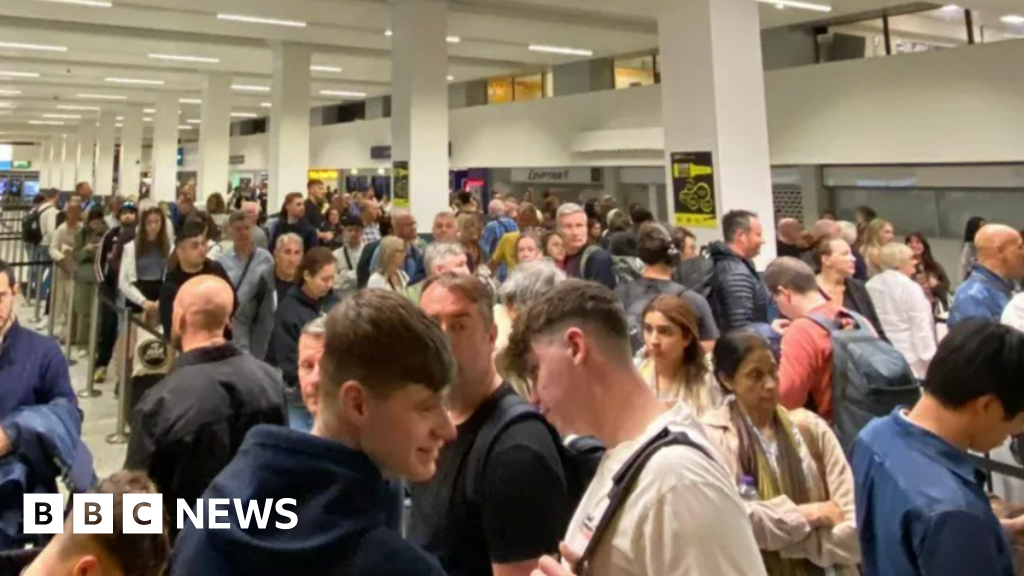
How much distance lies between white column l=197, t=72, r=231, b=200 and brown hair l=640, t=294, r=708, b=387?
14715 millimetres

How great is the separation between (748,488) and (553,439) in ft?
3.11

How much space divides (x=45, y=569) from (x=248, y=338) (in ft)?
11.5

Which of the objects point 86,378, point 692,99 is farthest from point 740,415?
point 86,378

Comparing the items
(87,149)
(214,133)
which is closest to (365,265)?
(214,133)

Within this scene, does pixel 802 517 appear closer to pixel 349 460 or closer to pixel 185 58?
pixel 349 460

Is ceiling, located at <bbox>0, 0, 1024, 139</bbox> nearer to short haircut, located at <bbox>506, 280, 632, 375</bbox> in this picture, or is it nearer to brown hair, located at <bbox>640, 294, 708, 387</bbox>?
brown hair, located at <bbox>640, 294, 708, 387</bbox>

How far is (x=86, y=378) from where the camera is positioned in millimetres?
6988

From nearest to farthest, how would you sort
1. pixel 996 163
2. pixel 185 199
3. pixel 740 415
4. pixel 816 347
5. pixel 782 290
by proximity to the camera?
pixel 740 415, pixel 816 347, pixel 782 290, pixel 996 163, pixel 185 199

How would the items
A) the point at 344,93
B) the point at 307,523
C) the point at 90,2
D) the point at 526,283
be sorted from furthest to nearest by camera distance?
1. the point at 344,93
2. the point at 90,2
3. the point at 526,283
4. the point at 307,523

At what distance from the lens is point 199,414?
7.55 ft

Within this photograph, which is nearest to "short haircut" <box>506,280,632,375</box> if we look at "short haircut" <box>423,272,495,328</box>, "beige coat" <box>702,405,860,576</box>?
"short haircut" <box>423,272,495,328</box>

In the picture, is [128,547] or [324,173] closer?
Result: [128,547]

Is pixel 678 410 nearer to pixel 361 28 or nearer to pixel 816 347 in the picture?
pixel 816 347

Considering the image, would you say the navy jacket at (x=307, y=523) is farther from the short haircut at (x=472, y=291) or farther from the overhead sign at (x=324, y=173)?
the overhead sign at (x=324, y=173)
